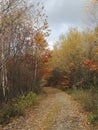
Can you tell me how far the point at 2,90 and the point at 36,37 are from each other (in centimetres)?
1294

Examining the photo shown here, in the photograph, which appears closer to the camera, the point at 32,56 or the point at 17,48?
the point at 17,48

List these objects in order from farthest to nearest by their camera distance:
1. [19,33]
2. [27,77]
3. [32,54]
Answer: [32,54] < [27,77] < [19,33]

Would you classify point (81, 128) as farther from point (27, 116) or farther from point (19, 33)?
point (19, 33)

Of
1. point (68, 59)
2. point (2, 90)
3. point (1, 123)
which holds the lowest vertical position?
point (1, 123)

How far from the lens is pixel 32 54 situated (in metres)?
31.6

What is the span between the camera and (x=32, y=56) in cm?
3158

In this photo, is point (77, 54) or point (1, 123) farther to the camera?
point (77, 54)

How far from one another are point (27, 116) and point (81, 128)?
4887 mm

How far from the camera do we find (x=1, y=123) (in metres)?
14.9

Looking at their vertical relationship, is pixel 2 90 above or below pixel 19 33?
below

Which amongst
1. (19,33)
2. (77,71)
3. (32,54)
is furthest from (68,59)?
(19,33)

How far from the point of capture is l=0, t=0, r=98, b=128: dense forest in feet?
54.0

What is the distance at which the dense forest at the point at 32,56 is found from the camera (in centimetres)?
1647

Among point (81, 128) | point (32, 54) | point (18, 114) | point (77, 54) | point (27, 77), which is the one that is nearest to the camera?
point (81, 128)
